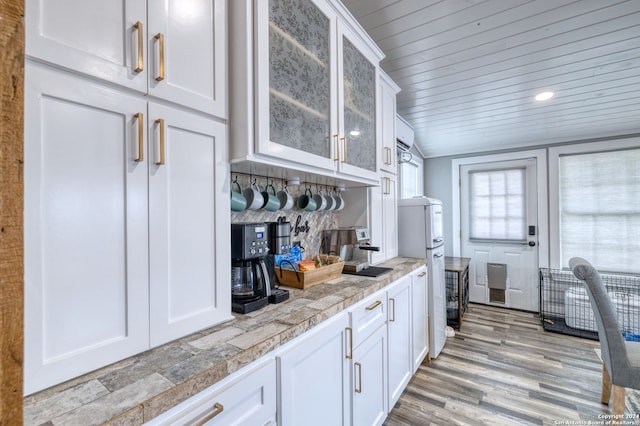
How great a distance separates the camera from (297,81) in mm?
1366

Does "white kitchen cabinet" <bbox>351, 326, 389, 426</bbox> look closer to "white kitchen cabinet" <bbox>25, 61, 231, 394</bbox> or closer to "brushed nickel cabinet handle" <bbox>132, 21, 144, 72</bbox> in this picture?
"white kitchen cabinet" <bbox>25, 61, 231, 394</bbox>

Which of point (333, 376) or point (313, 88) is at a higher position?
point (313, 88)

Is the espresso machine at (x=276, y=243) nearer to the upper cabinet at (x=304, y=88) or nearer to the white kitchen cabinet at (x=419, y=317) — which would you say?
the upper cabinet at (x=304, y=88)

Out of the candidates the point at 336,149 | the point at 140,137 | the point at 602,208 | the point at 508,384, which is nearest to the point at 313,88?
the point at 336,149

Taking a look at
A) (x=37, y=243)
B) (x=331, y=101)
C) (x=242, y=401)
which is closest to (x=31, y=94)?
(x=37, y=243)

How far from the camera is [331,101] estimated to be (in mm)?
1597

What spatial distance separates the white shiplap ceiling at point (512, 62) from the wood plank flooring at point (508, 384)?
2.26 meters

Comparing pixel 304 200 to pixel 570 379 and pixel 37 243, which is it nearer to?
pixel 37 243

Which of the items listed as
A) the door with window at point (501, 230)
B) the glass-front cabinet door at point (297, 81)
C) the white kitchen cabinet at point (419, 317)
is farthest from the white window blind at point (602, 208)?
the glass-front cabinet door at point (297, 81)

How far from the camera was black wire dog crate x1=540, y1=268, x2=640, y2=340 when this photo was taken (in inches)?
115

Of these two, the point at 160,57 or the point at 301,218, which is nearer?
the point at 160,57

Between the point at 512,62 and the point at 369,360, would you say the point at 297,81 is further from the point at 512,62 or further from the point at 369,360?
the point at 512,62

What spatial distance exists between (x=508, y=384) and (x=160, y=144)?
2.79 metres

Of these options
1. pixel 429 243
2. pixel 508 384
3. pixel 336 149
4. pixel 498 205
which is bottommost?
pixel 508 384
